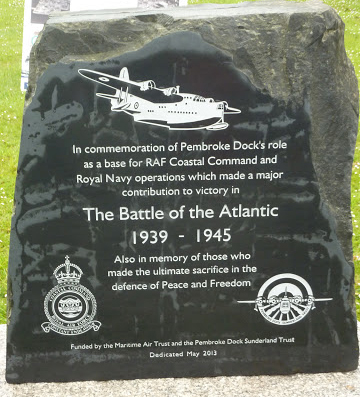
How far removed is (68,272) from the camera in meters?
3.42

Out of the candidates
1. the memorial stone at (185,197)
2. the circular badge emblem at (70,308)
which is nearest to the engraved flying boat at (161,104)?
the memorial stone at (185,197)

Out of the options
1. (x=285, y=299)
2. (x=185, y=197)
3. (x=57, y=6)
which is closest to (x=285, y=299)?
(x=285, y=299)

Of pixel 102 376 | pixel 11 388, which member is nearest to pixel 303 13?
pixel 102 376

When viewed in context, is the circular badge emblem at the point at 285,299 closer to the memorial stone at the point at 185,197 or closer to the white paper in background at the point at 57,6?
the memorial stone at the point at 185,197

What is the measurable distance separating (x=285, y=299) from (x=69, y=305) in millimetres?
1101

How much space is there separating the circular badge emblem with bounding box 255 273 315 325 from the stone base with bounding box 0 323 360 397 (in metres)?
0.32

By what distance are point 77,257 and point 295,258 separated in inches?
43.3

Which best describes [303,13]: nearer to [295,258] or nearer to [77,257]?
[295,258]

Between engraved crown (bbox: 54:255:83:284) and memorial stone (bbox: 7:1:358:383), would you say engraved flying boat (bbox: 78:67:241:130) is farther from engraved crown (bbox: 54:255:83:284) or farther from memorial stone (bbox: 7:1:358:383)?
engraved crown (bbox: 54:255:83:284)

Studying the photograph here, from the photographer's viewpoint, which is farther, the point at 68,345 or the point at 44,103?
the point at 68,345

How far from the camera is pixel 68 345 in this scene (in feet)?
11.5

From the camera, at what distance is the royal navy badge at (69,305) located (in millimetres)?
3419

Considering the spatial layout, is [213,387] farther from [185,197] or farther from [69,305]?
[185,197]

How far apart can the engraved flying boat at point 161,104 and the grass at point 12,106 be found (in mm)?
1967
